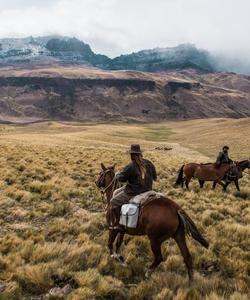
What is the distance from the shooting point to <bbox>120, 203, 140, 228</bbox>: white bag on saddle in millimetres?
10102

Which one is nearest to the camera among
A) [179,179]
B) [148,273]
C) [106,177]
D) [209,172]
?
[148,273]

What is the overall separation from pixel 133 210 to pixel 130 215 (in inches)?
5.8

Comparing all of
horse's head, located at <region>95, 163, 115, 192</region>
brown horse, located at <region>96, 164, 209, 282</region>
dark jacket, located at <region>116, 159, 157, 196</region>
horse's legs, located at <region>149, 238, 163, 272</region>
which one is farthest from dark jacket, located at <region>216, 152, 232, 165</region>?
horse's legs, located at <region>149, 238, 163, 272</region>

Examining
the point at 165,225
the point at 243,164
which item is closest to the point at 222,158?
the point at 243,164

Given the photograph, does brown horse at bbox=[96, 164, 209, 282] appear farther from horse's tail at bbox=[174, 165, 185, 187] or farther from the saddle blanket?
horse's tail at bbox=[174, 165, 185, 187]

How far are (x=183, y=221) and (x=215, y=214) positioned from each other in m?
7.13

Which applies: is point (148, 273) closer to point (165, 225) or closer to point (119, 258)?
point (119, 258)

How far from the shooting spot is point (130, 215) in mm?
10141

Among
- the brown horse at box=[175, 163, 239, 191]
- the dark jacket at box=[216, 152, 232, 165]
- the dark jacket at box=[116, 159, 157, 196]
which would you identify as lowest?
the brown horse at box=[175, 163, 239, 191]

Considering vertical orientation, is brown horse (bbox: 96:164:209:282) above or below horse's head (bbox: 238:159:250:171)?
above

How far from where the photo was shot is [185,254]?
9.45 meters

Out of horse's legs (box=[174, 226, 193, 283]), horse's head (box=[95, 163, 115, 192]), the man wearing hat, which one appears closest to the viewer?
horse's legs (box=[174, 226, 193, 283])

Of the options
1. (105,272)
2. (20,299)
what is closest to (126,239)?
(105,272)

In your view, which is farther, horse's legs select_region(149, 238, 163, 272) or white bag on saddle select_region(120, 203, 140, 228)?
white bag on saddle select_region(120, 203, 140, 228)
